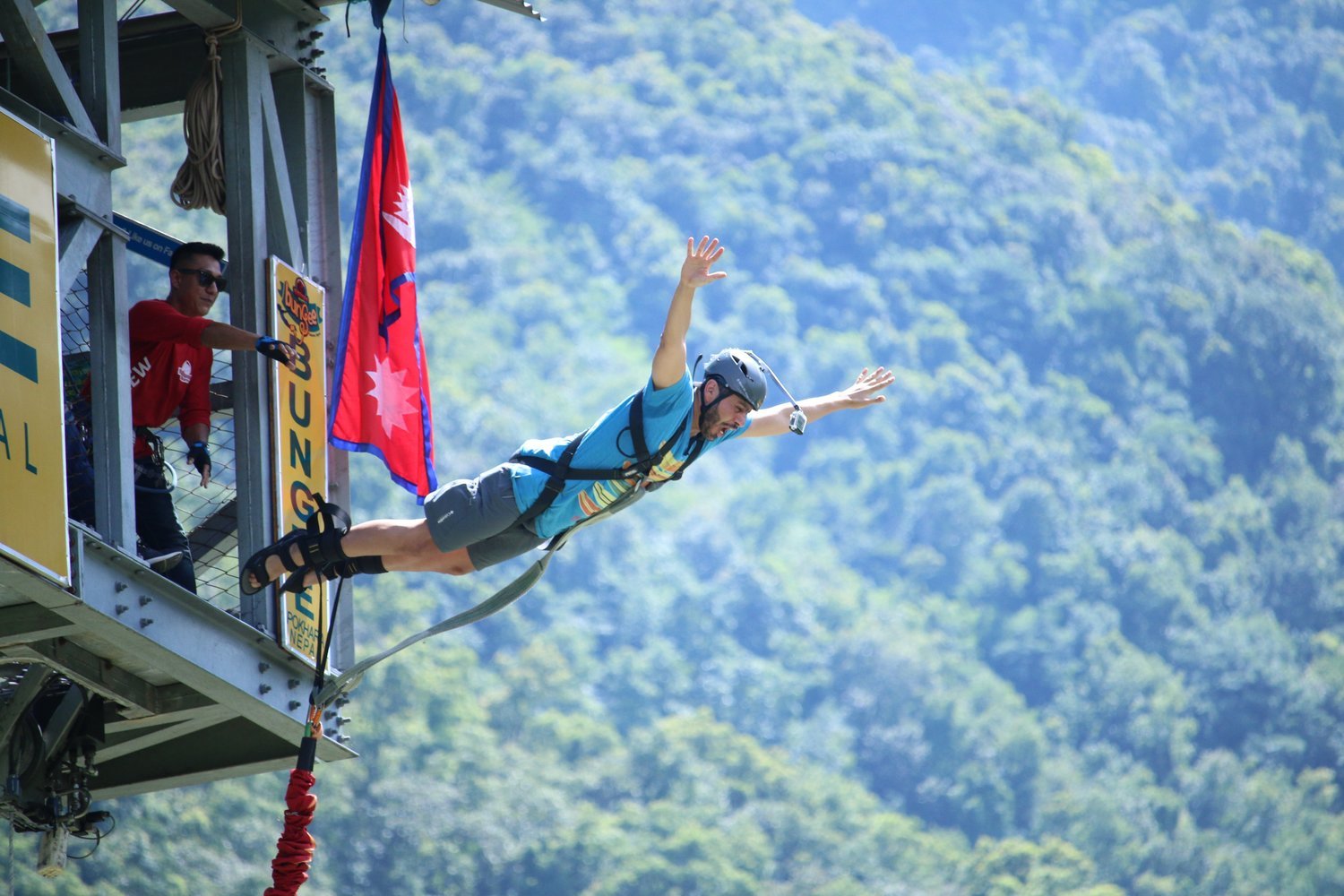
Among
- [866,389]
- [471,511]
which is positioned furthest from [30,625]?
[866,389]

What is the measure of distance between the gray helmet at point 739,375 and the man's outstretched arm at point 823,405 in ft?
1.28

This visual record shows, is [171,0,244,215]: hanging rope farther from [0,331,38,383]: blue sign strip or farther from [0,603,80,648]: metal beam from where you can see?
[0,603,80,648]: metal beam

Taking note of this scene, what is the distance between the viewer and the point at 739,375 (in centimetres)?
679

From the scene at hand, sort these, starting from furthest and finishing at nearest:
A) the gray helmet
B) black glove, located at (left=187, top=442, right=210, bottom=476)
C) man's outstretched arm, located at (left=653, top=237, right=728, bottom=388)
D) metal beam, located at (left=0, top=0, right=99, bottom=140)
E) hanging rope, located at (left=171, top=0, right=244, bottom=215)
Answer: hanging rope, located at (left=171, top=0, right=244, bottom=215)
black glove, located at (left=187, top=442, right=210, bottom=476)
the gray helmet
metal beam, located at (left=0, top=0, right=99, bottom=140)
man's outstretched arm, located at (left=653, top=237, right=728, bottom=388)

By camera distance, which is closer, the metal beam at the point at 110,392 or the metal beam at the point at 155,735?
the metal beam at the point at 110,392

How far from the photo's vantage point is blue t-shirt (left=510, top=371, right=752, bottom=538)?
21.9 feet

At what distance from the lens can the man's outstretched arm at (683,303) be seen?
6152mm

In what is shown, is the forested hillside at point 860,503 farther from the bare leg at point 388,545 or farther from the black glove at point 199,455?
the bare leg at point 388,545

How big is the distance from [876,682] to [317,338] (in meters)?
60.2

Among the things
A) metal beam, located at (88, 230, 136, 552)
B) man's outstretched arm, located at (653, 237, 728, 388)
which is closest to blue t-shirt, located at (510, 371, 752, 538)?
man's outstretched arm, located at (653, 237, 728, 388)

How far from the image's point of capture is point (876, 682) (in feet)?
220

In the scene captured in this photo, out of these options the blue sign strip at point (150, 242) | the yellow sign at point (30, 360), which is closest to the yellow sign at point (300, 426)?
the blue sign strip at point (150, 242)

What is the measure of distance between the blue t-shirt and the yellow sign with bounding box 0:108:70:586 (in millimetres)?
1523

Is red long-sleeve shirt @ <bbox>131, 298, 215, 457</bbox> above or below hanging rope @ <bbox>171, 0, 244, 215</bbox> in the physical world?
below
